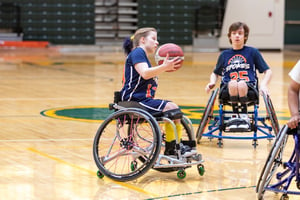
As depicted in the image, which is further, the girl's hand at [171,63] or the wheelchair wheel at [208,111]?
the wheelchair wheel at [208,111]

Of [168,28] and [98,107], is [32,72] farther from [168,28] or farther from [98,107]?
[168,28]

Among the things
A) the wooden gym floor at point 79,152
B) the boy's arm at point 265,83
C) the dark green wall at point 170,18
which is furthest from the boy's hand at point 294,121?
the dark green wall at point 170,18

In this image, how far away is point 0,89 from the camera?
Answer: 11383 mm

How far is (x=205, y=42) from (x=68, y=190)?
2306 centimetres

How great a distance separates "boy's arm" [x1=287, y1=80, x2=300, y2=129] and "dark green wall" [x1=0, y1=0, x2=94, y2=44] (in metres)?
22.2

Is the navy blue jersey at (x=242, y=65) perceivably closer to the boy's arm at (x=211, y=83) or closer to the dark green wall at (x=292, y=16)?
the boy's arm at (x=211, y=83)

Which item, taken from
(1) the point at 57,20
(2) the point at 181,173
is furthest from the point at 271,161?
(1) the point at 57,20

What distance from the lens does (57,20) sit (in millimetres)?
25516

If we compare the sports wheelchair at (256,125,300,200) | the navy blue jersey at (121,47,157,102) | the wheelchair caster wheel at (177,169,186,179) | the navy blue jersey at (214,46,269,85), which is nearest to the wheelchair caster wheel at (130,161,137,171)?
the wheelchair caster wheel at (177,169,186,179)

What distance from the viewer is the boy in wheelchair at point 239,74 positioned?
627 cm

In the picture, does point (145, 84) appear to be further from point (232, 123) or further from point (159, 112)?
point (232, 123)

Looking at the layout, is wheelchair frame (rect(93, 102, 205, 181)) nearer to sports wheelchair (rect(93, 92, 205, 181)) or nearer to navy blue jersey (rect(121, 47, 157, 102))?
sports wheelchair (rect(93, 92, 205, 181))

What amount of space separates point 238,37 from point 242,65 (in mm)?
269

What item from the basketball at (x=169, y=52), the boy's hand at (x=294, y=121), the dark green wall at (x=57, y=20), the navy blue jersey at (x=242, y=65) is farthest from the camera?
the dark green wall at (x=57, y=20)
